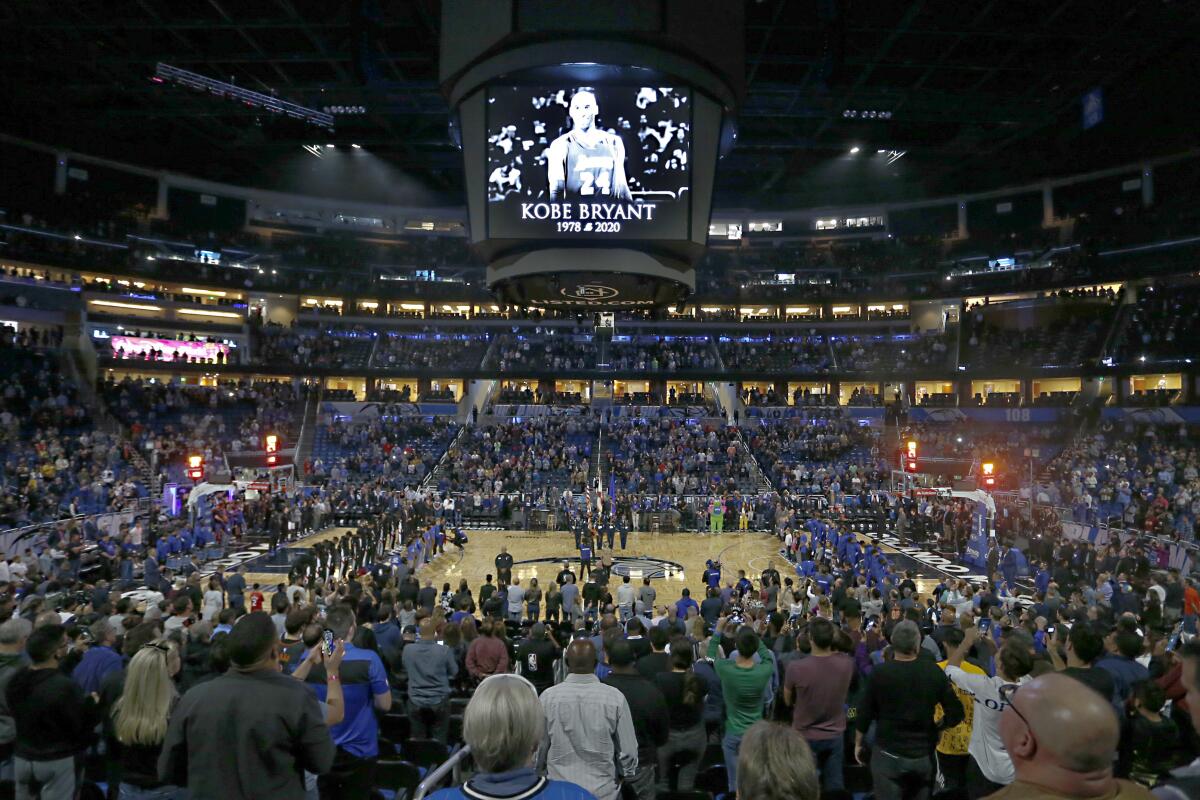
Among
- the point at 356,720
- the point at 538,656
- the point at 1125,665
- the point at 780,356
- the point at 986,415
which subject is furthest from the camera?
the point at 780,356

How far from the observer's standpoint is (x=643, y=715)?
15.8 feet

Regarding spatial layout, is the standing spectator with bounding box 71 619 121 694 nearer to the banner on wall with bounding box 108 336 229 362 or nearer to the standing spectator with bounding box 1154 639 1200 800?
the standing spectator with bounding box 1154 639 1200 800

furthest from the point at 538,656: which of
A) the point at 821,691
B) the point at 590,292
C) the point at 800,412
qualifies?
the point at 800,412

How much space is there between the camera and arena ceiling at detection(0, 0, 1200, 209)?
2341 centimetres

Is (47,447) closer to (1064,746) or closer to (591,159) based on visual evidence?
(591,159)

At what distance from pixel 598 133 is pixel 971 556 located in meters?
18.8

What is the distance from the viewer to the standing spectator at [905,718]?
16.2ft

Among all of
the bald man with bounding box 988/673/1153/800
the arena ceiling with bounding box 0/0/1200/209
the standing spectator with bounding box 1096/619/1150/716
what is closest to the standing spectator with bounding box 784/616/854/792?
the standing spectator with bounding box 1096/619/1150/716

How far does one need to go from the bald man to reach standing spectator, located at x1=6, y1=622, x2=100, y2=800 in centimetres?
538

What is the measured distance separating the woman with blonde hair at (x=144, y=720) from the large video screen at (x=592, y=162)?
375 inches

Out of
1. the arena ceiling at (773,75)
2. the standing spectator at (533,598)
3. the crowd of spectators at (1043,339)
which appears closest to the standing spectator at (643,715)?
the standing spectator at (533,598)

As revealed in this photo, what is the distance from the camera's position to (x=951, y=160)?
1710 inches

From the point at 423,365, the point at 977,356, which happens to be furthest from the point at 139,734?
the point at 977,356

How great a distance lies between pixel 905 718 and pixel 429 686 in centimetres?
412
